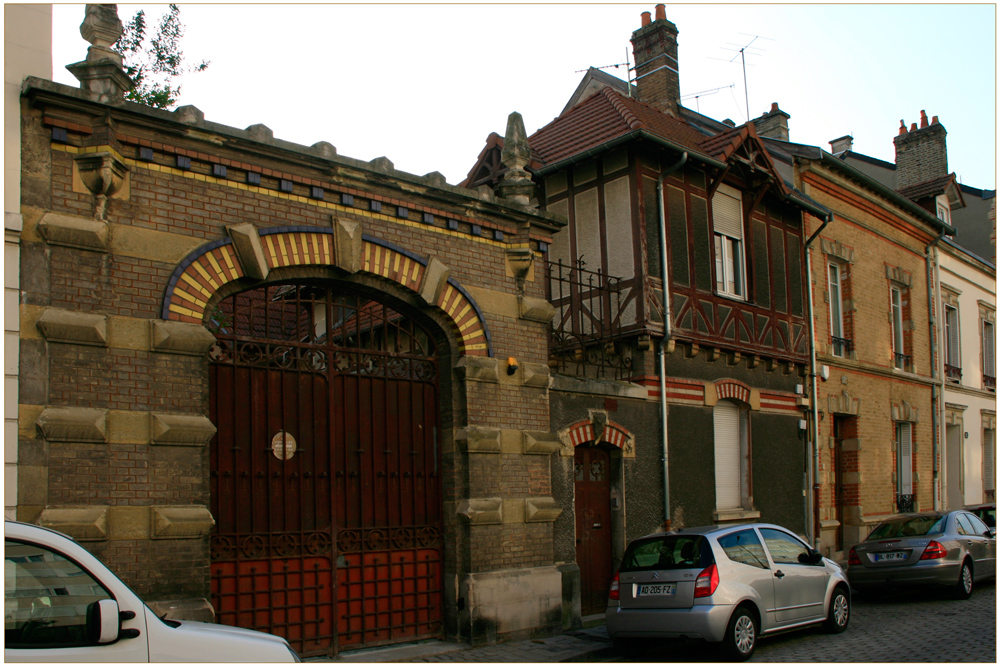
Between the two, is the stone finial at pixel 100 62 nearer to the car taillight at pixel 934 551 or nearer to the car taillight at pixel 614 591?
the car taillight at pixel 614 591

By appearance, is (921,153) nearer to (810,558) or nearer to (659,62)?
(659,62)

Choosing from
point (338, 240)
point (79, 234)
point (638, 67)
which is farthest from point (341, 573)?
point (638, 67)

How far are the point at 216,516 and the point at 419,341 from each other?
321cm

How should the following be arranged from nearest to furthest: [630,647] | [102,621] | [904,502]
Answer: [102,621]
[630,647]
[904,502]

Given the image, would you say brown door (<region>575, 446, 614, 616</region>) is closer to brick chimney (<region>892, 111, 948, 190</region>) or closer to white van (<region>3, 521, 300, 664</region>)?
white van (<region>3, 521, 300, 664</region>)

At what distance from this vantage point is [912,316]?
68.6ft

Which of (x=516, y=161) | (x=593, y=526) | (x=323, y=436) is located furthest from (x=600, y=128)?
(x=323, y=436)

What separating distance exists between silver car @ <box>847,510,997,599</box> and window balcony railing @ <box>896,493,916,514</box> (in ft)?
19.0

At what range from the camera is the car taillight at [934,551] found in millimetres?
12586

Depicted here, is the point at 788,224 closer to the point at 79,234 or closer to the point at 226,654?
the point at 79,234

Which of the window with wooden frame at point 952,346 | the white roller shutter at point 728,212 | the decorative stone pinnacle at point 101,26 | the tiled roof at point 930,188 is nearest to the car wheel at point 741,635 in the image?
the white roller shutter at point 728,212

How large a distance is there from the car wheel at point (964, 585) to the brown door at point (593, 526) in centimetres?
515

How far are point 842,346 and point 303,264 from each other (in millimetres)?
13088

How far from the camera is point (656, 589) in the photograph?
9133mm
